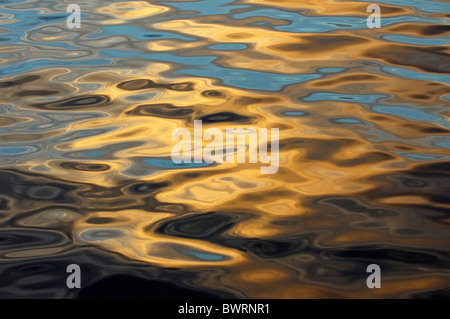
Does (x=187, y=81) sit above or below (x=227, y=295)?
above

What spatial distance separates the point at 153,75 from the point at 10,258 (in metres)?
1.12

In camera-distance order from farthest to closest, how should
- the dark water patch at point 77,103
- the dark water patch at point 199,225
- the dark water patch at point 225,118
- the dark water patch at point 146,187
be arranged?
the dark water patch at point 77,103 → the dark water patch at point 225,118 → the dark water patch at point 146,187 → the dark water patch at point 199,225

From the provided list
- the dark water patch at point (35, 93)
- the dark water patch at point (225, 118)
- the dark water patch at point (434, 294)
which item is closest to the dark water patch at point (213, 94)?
the dark water patch at point (225, 118)

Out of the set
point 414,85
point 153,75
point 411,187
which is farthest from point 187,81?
point 411,187

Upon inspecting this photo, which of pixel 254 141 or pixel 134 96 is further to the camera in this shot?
pixel 134 96

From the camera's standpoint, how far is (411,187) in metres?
1.61

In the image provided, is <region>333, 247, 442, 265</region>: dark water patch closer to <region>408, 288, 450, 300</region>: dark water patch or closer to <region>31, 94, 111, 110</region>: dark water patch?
<region>408, 288, 450, 300</region>: dark water patch

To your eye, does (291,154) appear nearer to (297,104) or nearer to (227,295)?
(297,104)

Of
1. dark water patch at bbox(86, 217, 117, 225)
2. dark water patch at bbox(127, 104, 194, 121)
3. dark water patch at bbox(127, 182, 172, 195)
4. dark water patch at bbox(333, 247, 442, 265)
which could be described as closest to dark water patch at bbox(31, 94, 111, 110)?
dark water patch at bbox(127, 104, 194, 121)

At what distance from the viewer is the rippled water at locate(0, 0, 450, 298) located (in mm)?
1320

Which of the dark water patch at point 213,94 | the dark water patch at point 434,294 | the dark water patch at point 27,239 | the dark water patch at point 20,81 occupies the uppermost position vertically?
the dark water patch at point 20,81

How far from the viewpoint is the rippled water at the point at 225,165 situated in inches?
52.0

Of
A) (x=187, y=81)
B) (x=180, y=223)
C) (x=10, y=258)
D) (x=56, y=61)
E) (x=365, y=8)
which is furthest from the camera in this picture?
(x=365, y=8)

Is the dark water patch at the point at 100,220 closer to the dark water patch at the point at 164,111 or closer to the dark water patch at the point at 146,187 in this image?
the dark water patch at the point at 146,187
